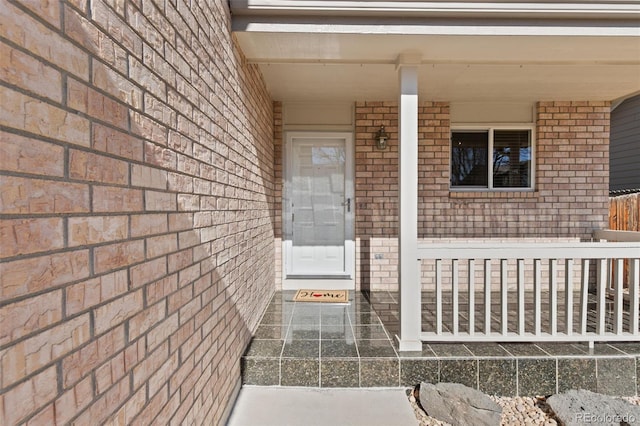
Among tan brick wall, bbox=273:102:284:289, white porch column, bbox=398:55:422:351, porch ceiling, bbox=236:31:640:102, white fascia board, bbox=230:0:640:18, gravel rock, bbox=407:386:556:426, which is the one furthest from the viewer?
tan brick wall, bbox=273:102:284:289

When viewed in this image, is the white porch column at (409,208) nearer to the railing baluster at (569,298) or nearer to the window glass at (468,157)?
the railing baluster at (569,298)

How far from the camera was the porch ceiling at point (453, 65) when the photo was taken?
2693mm

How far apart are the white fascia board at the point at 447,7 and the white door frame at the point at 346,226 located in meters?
2.17

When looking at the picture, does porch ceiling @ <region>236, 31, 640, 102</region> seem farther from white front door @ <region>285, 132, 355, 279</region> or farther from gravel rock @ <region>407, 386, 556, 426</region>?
gravel rock @ <region>407, 386, 556, 426</region>

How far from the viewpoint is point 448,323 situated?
3.33 meters

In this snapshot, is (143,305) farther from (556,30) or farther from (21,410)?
(556,30)

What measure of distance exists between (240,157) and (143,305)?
69.1 inches

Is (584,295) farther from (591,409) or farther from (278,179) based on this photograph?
(278,179)

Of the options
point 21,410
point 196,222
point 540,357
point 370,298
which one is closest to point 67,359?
point 21,410

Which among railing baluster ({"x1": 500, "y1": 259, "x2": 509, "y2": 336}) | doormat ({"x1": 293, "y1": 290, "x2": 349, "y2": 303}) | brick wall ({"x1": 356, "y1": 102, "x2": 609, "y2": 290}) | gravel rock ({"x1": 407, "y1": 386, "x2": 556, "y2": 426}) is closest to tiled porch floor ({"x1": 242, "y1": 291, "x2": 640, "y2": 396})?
gravel rock ({"x1": 407, "y1": 386, "x2": 556, "y2": 426})

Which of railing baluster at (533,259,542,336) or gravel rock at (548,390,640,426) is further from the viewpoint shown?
railing baluster at (533,259,542,336)

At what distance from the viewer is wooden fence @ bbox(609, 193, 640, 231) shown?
14.6 ft

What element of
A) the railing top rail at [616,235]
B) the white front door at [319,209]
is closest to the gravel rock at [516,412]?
the white front door at [319,209]

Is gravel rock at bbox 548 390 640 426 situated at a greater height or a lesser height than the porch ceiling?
lesser
